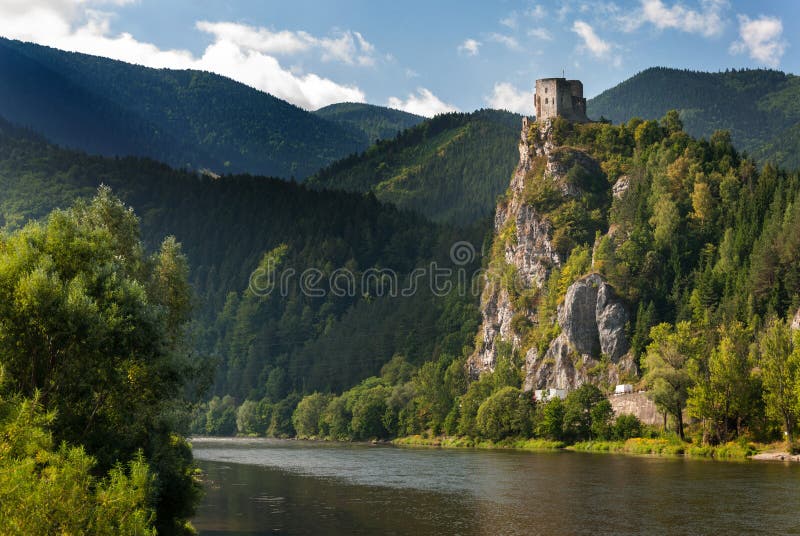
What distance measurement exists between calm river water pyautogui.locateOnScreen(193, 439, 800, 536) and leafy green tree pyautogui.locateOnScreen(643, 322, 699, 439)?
51.7 feet

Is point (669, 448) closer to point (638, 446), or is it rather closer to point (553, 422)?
point (638, 446)

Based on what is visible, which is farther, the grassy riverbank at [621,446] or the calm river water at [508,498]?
the grassy riverbank at [621,446]

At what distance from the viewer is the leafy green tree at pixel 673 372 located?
12250 centimetres

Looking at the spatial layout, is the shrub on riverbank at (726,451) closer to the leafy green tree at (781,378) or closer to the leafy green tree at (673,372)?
the leafy green tree at (781,378)

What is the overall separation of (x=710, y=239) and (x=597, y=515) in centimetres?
12915

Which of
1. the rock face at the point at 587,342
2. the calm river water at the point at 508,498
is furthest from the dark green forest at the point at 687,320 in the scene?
the calm river water at the point at 508,498

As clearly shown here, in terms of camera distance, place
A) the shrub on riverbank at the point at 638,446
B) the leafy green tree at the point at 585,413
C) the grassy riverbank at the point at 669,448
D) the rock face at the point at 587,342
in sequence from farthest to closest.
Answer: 1. the rock face at the point at 587,342
2. the leafy green tree at the point at 585,413
3. the shrub on riverbank at the point at 638,446
4. the grassy riverbank at the point at 669,448

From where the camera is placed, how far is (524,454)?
13075 centimetres

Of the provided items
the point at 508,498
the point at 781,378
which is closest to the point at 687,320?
the point at 781,378

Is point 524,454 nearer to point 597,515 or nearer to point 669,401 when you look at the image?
point 669,401

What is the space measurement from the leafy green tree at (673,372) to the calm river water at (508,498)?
620 inches

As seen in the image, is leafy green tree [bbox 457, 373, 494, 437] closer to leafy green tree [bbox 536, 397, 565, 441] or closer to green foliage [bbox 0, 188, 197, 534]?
leafy green tree [bbox 536, 397, 565, 441]

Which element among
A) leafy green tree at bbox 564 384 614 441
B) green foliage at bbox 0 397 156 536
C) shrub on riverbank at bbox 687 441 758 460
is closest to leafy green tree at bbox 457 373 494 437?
leafy green tree at bbox 564 384 614 441

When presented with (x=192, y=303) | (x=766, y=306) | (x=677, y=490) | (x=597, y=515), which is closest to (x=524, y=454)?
(x=766, y=306)
